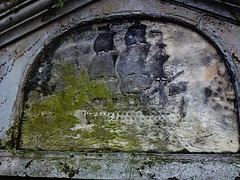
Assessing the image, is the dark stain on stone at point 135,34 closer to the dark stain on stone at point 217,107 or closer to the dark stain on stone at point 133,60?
the dark stain on stone at point 133,60

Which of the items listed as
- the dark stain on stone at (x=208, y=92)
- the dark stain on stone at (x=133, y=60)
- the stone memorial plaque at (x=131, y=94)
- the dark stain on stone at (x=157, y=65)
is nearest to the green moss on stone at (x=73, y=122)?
the stone memorial plaque at (x=131, y=94)

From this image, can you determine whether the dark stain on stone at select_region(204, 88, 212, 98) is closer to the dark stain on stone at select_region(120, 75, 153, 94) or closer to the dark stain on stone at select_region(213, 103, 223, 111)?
the dark stain on stone at select_region(213, 103, 223, 111)

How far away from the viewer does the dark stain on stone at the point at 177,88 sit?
6.35 feet

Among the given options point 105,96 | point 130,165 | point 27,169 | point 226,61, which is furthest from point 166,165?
point 27,169

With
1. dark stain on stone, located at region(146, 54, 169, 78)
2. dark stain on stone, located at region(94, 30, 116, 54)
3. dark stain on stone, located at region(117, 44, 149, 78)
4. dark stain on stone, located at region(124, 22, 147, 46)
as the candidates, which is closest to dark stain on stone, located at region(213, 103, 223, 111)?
dark stain on stone, located at region(146, 54, 169, 78)

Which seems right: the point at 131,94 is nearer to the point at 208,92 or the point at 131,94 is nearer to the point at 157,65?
the point at 157,65

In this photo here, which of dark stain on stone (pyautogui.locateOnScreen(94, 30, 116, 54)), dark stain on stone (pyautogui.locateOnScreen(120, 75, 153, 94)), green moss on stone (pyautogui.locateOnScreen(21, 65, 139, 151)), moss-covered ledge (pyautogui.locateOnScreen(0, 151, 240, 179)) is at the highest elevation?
dark stain on stone (pyautogui.locateOnScreen(94, 30, 116, 54))

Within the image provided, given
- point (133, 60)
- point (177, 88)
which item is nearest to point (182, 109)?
point (177, 88)

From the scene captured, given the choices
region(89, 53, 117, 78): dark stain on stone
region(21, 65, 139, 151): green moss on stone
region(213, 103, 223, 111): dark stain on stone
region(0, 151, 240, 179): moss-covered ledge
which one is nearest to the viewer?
region(0, 151, 240, 179): moss-covered ledge

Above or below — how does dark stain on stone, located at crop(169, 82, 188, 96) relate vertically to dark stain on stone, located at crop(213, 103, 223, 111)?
above

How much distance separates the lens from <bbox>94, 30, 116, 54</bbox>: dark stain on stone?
214 centimetres

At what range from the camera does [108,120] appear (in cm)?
200

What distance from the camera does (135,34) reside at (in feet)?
6.94

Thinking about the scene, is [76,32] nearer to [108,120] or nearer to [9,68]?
[9,68]
